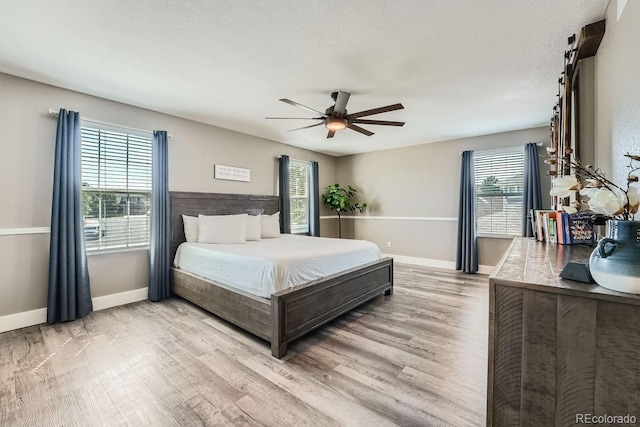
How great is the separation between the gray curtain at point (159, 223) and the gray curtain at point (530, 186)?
211 inches

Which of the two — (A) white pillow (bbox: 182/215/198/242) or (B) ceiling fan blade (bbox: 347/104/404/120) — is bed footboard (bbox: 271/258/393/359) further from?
(A) white pillow (bbox: 182/215/198/242)

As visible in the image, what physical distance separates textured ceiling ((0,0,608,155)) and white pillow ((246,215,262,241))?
64.6 inches

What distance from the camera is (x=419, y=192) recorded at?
5668 millimetres

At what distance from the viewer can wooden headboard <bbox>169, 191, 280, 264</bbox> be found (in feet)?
12.5

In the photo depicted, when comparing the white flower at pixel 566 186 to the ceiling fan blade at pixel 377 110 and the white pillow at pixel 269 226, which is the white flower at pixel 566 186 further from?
the white pillow at pixel 269 226

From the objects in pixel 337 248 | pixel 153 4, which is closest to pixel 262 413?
pixel 337 248

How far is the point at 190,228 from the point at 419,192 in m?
4.32

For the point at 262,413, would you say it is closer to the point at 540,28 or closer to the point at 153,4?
the point at 153,4

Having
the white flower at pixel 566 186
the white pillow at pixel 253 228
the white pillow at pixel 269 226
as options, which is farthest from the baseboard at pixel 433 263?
the white flower at pixel 566 186

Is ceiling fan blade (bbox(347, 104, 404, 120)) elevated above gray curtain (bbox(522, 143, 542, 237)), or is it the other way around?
ceiling fan blade (bbox(347, 104, 404, 120))

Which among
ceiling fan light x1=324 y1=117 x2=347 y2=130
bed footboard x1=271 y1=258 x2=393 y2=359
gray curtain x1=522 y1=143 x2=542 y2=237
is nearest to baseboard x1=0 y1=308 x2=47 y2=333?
bed footboard x1=271 y1=258 x2=393 y2=359

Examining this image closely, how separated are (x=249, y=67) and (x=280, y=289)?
81.0 inches

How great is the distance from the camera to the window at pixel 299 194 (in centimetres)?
582

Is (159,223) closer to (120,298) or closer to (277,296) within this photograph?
(120,298)
